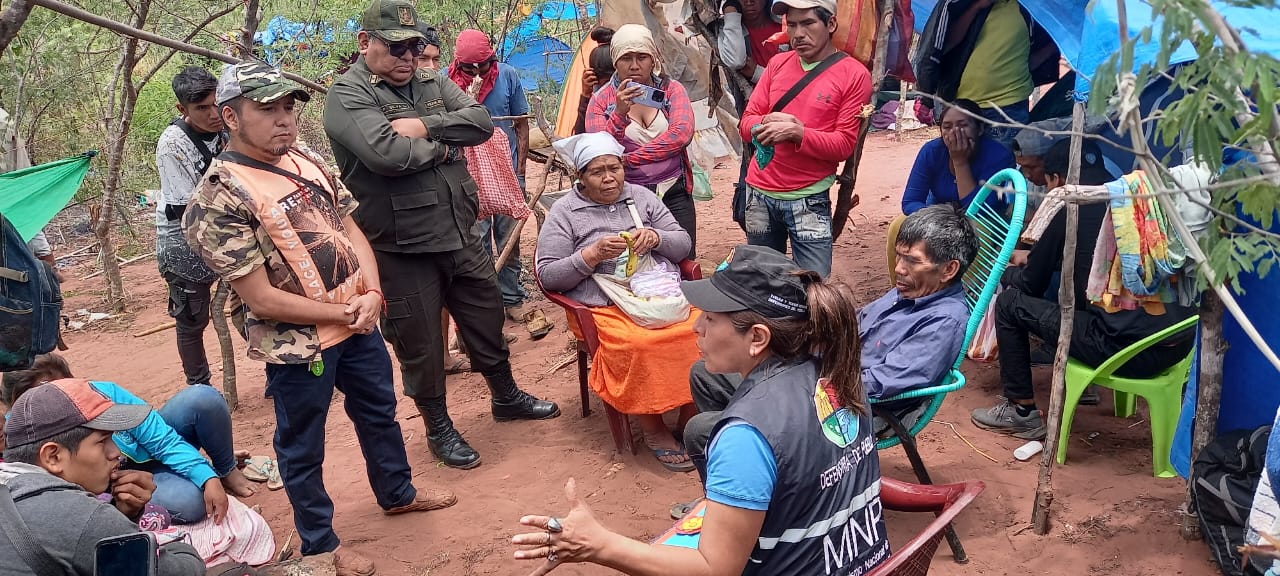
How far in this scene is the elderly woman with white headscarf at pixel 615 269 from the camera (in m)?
4.12

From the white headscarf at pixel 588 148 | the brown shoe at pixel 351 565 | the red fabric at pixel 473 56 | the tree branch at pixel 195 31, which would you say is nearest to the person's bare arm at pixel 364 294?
the brown shoe at pixel 351 565

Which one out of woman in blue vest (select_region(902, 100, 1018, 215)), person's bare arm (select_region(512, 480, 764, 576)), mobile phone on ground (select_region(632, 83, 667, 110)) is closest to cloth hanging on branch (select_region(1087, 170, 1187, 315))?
woman in blue vest (select_region(902, 100, 1018, 215))

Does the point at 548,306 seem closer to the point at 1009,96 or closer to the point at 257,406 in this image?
the point at 257,406

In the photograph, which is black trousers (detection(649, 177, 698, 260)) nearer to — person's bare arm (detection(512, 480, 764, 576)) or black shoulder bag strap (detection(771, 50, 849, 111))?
black shoulder bag strap (detection(771, 50, 849, 111))

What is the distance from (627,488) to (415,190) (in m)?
1.63

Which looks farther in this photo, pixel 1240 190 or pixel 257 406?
pixel 257 406

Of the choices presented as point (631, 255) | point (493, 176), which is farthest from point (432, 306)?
point (493, 176)

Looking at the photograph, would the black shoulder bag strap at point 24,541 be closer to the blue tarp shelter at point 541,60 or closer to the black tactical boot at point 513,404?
the black tactical boot at point 513,404

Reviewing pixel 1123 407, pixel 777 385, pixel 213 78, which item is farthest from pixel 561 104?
pixel 777 385

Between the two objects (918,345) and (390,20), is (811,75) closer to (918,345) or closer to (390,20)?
(918,345)

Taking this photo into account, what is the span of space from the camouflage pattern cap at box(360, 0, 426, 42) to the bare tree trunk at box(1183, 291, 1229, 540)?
10.4 feet

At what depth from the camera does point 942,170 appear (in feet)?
16.8

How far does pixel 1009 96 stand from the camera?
4.89 metres

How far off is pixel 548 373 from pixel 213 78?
7.88 ft
